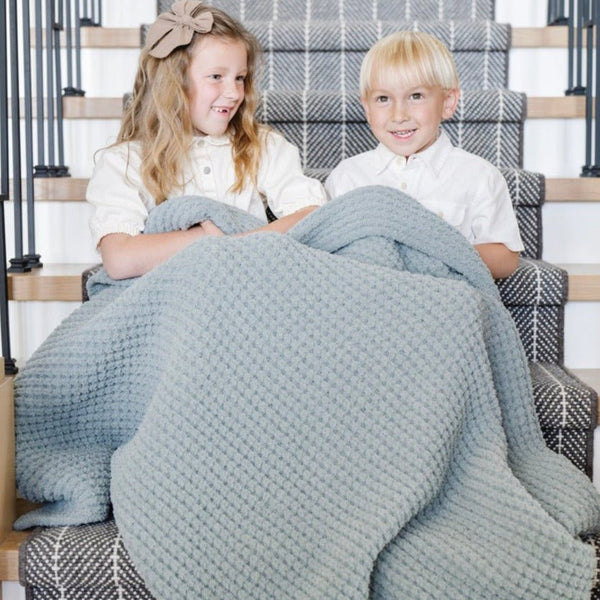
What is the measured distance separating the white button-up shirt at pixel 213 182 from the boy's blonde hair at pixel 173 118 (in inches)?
0.8

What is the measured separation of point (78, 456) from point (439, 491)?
521mm

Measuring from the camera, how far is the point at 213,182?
71.1 inches

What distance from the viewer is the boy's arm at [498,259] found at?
165 cm

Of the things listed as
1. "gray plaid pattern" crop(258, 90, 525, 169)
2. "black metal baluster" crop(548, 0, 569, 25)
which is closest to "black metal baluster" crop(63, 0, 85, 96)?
"gray plaid pattern" crop(258, 90, 525, 169)

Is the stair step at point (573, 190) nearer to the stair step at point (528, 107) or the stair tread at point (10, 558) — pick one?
the stair step at point (528, 107)

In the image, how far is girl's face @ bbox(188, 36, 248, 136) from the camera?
5.76 ft

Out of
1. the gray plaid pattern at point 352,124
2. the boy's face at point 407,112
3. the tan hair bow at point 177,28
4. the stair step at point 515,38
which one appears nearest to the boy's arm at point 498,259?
the boy's face at point 407,112

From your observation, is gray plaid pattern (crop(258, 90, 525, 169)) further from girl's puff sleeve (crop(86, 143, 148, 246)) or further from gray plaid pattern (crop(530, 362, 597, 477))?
gray plaid pattern (crop(530, 362, 597, 477))

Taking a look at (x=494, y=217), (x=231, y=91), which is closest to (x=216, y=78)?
(x=231, y=91)

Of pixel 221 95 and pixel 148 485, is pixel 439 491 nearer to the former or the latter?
pixel 148 485

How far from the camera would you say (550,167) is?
2.14 meters

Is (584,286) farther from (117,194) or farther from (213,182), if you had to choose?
(117,194)

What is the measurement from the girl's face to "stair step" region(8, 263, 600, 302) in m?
0.39

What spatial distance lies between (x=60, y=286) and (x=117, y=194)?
0.65 feet
